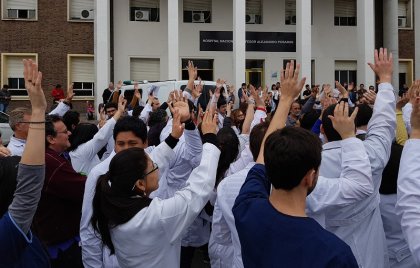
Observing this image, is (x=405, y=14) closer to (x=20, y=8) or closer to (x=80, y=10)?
(x=80, y=10)

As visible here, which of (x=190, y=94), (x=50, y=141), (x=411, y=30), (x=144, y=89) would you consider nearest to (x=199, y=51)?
(x=144, y=89)

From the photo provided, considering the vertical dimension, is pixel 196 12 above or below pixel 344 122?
above

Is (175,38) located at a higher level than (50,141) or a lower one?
higher

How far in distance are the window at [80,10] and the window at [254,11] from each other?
8.55 metres

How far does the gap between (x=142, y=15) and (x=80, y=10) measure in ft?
10.7

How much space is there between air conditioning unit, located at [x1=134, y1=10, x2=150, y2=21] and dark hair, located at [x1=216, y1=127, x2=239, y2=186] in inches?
939

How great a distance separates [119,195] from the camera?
10.2 ft

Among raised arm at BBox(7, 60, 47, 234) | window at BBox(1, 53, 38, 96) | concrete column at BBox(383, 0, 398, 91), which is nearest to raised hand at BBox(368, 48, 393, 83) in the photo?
raised arm at BBox(7, 60, 47, 234)

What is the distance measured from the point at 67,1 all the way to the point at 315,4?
1385 centimetres

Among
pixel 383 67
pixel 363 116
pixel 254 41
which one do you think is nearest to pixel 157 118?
pixel 363 116

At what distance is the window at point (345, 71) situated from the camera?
99.3ft

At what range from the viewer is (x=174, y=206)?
3088 mm

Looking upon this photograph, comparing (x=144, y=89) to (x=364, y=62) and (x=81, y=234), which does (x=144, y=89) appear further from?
(x=81, y=234)

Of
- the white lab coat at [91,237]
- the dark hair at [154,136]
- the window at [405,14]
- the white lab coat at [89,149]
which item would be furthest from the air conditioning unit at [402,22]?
the white lab coat at [91,237]
